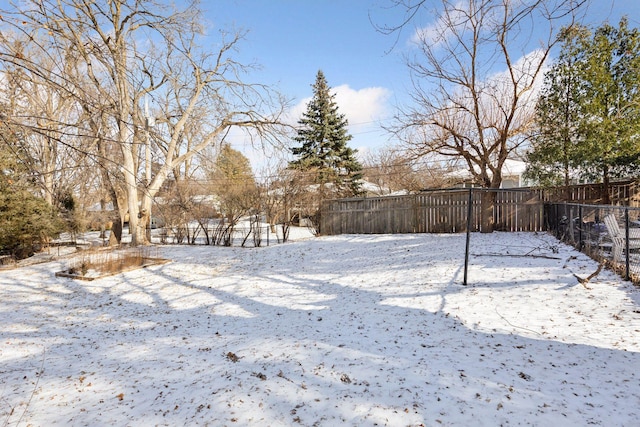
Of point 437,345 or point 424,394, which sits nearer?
point 424,394

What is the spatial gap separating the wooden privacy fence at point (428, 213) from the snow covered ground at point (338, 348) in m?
3.91

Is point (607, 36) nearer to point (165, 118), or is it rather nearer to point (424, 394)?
point (424, 394)

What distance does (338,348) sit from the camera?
3.72 m

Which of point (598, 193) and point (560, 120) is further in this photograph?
point (598, 193)

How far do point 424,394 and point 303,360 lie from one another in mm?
1246

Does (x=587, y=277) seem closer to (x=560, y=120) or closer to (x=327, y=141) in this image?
(x=560, y=120)

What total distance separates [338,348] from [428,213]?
9.69m

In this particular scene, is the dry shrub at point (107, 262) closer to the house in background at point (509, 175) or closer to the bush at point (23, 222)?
the bush at point (23, 222)

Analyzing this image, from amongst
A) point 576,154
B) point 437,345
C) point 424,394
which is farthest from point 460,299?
point 576,154

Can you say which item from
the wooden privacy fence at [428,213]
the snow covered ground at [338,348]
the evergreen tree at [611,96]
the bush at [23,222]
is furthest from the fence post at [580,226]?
the bush at [23,222]

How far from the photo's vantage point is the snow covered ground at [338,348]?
260 centimetres

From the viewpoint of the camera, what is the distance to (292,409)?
8.57 feet

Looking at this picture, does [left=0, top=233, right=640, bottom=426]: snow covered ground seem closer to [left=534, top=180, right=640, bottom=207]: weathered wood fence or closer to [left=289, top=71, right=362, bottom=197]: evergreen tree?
[left=534, top=180, right=640, bottom=207]: weathered wood fence

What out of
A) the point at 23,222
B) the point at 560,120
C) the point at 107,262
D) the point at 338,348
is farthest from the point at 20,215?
the point at 560,120
